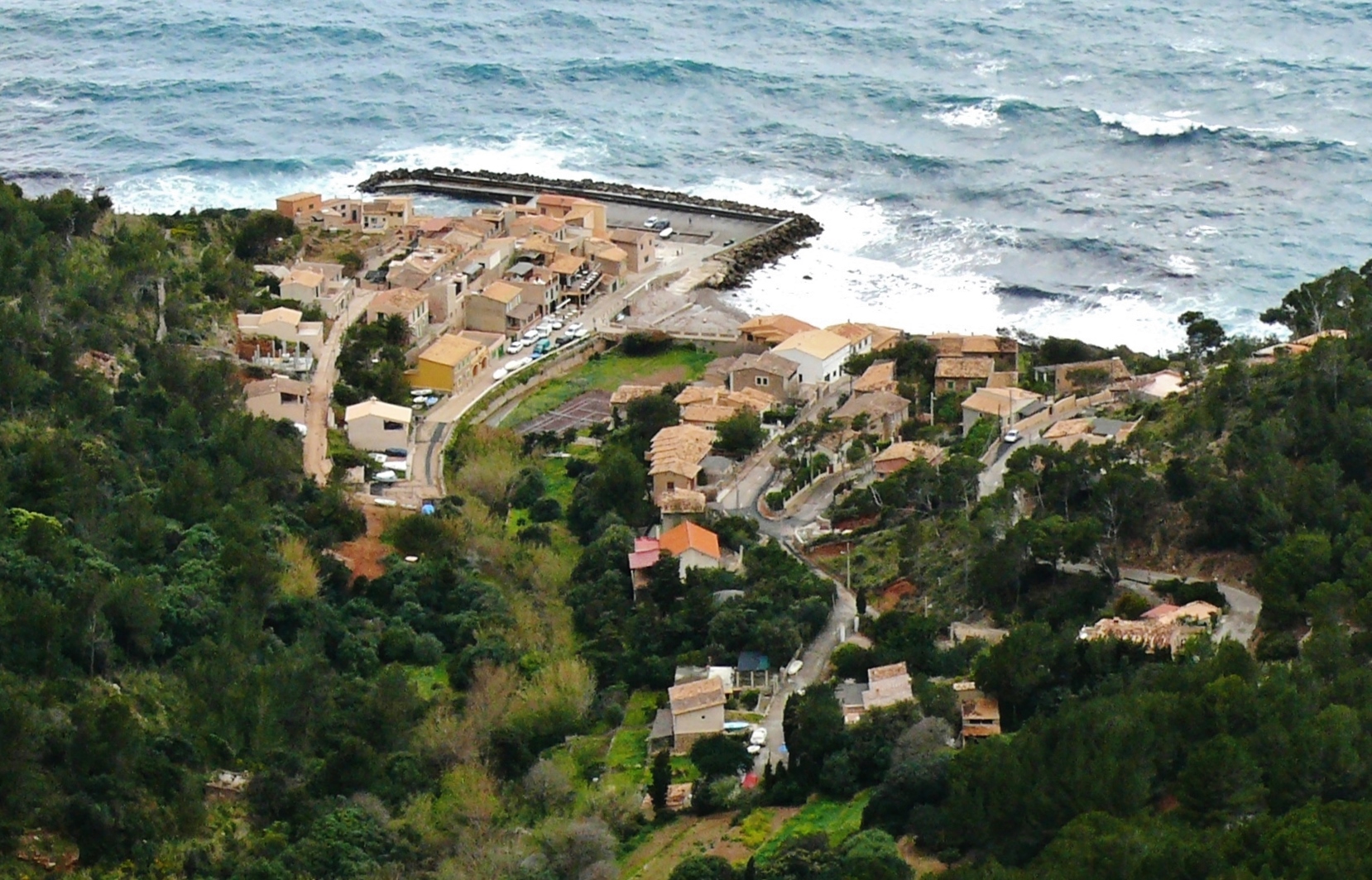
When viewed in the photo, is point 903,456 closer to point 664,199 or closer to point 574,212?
point 574,212

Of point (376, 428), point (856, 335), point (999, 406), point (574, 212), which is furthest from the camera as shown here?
point (574, 212)

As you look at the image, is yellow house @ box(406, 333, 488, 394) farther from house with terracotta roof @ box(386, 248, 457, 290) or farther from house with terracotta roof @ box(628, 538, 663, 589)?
house with terracotta roof @ box(628, 538, 663, 589)

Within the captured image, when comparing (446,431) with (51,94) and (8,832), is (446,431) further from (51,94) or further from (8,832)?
(51,94)

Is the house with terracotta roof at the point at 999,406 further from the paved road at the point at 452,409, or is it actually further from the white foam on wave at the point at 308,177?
the white foam on wave at the point at 308,177

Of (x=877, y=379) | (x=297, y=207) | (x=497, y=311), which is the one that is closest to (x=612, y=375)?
(x=497, y=311)

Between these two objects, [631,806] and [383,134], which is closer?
[631,806]

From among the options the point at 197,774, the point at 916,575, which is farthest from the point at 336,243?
the point at 197,774
